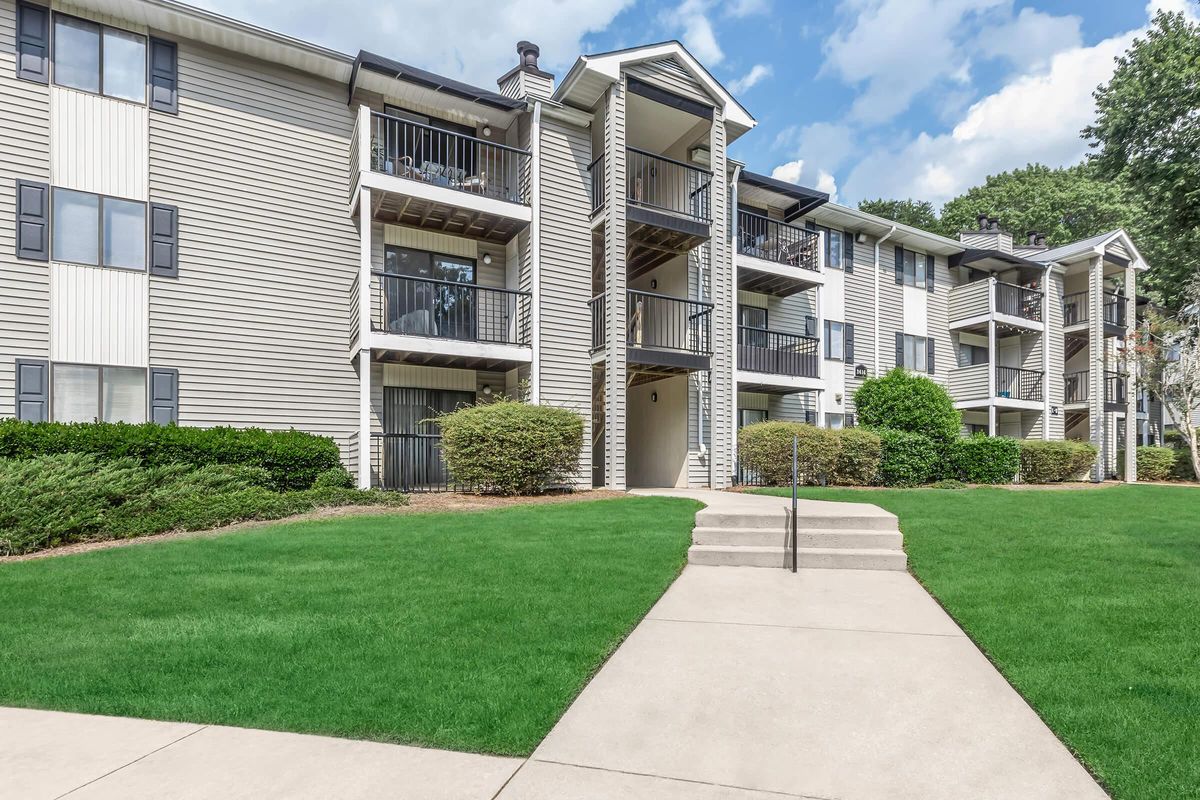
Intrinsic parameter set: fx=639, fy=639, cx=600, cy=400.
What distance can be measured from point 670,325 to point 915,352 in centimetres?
1189

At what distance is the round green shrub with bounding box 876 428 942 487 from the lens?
16.0 m

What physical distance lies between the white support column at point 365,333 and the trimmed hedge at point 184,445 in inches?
21.3

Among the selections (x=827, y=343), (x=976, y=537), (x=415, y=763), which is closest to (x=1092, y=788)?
(x=415, y=763)

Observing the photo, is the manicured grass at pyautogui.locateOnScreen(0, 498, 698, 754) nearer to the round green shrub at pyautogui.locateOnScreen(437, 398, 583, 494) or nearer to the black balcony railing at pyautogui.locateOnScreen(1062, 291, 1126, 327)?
the round green shrub at pyautogui.locateOnScreen(437, 398, 583, 494)

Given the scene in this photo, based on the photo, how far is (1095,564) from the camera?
629 centimetres

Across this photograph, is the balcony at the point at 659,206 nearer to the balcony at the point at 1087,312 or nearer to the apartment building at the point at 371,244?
the apartment building at the point at 371,244

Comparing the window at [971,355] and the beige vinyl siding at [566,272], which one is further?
the window at [971,355]

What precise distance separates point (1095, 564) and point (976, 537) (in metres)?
1.45

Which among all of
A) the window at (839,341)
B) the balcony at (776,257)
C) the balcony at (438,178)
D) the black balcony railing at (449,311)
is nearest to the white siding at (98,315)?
the black balcony railing at (449,311)

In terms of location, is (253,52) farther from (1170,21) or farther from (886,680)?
(1170,21)

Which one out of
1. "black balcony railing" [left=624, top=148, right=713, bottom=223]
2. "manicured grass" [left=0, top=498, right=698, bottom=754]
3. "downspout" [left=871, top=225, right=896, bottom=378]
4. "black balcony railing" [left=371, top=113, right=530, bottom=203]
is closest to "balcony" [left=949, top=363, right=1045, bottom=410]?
"downspout" [left=871, top=225, right=896, bottom=378]

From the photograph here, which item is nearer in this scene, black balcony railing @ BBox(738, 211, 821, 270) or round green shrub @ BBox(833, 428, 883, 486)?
round green shrub @ BBox(833, 428, 883, 486)

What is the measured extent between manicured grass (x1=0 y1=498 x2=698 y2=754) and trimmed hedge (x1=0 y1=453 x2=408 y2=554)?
1.40 meters

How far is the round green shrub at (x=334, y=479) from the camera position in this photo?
451 inches
